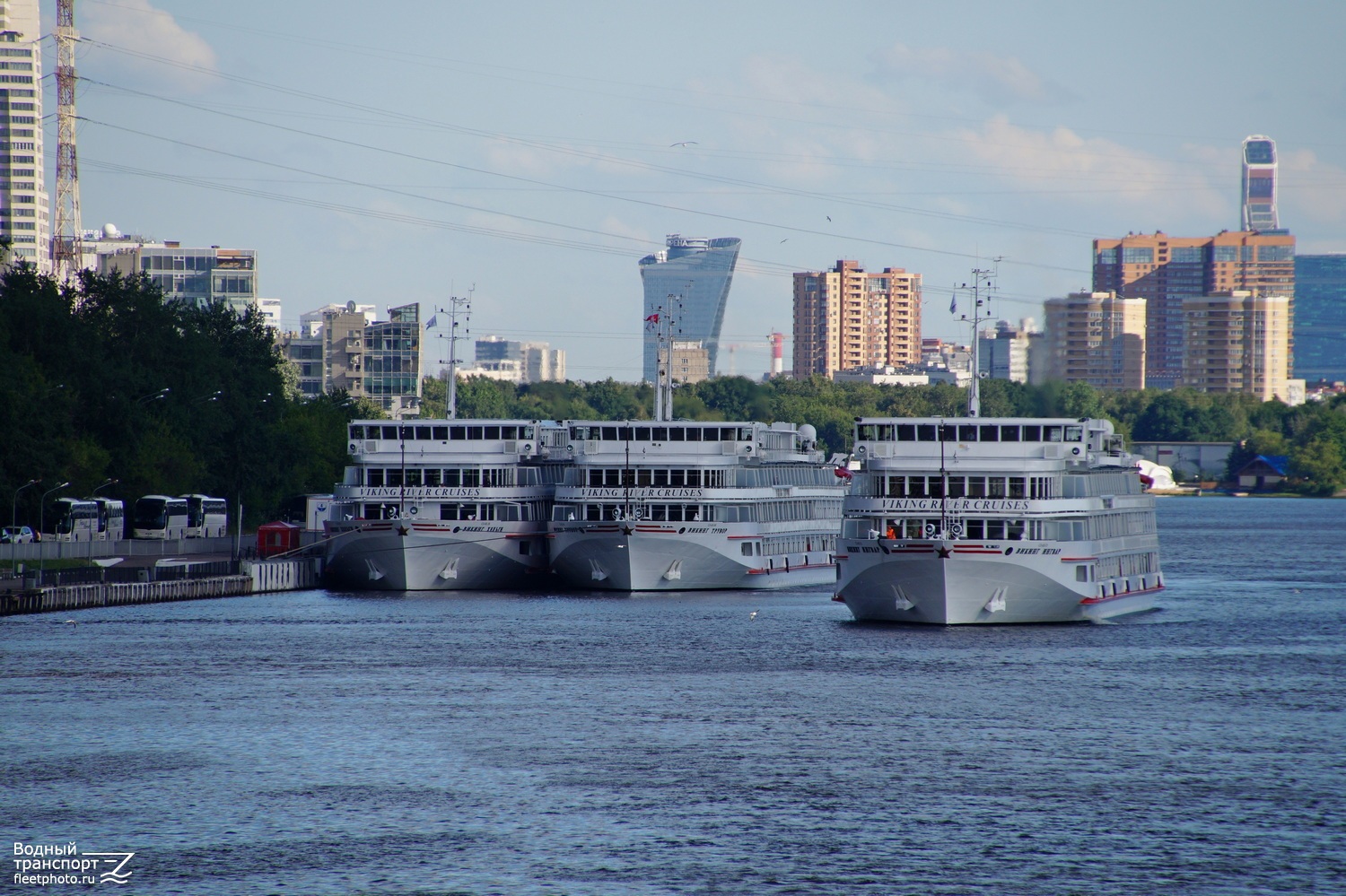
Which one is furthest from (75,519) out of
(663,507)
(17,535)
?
(663,507)

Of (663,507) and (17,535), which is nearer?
(663,507)

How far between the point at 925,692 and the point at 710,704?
26.3 ft

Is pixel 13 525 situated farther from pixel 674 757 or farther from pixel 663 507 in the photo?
pixel 674 757

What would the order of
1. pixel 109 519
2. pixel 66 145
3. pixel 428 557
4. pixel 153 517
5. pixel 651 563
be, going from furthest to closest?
1. pixel 66 145
2. pixel 153 517
3. pixel 109 519
4. pixel 428 557
5. pixel 651 563

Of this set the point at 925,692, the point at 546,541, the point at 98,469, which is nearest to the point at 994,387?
the point at 546,541

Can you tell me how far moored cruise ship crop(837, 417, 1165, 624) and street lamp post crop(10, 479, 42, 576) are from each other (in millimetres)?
45597

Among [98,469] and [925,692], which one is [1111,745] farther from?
[98,469]

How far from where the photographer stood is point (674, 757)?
5306cm

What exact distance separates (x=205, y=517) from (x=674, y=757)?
8279cm

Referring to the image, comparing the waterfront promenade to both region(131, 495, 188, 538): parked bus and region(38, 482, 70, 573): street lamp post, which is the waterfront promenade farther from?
region(131, 495, 188, 538): parked bus

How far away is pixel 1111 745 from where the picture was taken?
55781 mm

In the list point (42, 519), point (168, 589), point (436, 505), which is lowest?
point (168, 589)

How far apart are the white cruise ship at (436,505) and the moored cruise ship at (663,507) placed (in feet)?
9.56

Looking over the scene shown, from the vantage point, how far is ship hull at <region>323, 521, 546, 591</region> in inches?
3996
